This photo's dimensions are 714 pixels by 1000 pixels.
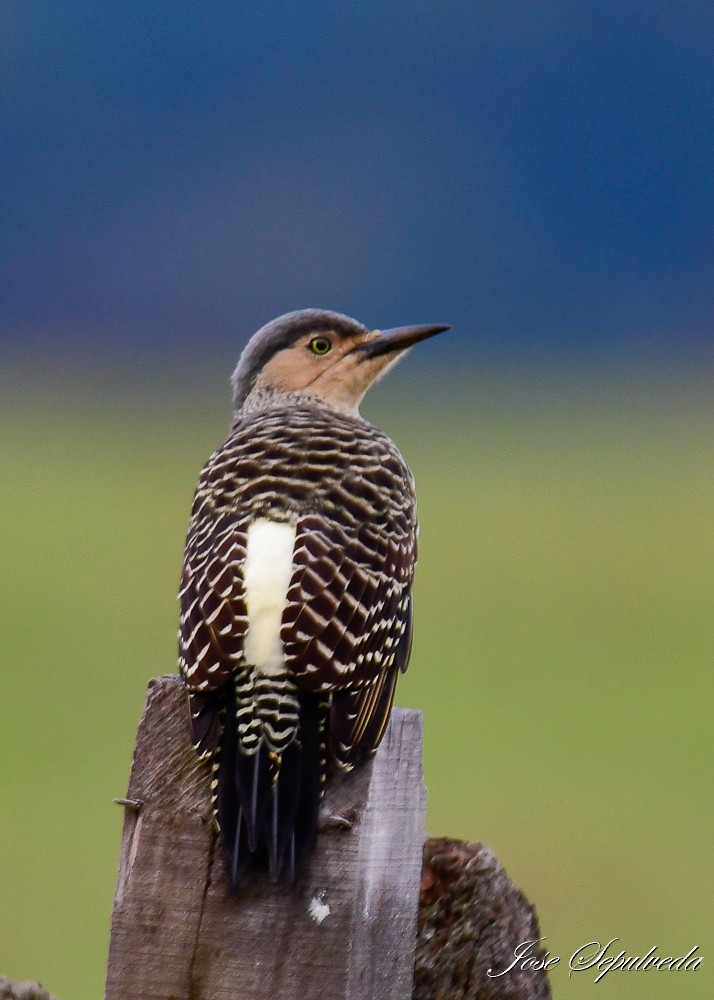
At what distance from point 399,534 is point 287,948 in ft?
5.01

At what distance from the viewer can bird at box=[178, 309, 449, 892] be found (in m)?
2.47

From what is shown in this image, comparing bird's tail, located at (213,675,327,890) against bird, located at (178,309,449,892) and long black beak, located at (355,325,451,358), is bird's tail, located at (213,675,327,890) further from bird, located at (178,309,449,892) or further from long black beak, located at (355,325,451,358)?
long black beak, located at (355,325,451,358)

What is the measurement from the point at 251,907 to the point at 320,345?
317 centimetres

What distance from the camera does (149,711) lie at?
2.55 metres

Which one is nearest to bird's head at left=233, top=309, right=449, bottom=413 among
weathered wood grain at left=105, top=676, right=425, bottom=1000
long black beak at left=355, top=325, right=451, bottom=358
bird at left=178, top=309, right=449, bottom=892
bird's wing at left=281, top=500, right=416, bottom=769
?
long black beak at left=355, top=325, right=451, bottom=358

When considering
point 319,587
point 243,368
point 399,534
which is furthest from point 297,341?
point 319,587

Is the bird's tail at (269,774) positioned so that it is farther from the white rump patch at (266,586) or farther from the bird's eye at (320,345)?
the bird's eye at (320,345)

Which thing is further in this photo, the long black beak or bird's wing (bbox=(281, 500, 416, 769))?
the long black beak

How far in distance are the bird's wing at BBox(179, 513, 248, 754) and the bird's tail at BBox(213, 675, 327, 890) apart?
0.05 m

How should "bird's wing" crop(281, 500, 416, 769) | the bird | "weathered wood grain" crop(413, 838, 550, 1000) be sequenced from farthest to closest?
"weathered wood grain" crop(413, 838, 550, 1000) < "bird's wing" crop(281, 500, 416, 769) < the bird

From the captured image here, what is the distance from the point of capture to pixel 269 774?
8.38 feet

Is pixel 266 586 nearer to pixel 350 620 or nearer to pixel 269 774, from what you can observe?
pixel 350 620

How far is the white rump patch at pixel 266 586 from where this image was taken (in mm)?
2791

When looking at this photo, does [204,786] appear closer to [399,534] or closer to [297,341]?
[399,534]
